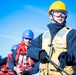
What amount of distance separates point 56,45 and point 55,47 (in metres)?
0.04

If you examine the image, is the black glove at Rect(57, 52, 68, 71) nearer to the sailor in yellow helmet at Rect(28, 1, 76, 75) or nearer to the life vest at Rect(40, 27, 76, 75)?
the sailor in yellow helmet at Rect(28, 1, 76, 75)

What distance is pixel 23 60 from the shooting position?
42.8ft

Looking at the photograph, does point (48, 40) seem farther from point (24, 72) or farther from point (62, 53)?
point (24, 72)

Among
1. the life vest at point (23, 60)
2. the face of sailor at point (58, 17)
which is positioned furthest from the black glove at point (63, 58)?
the life vest at point (23, 60)

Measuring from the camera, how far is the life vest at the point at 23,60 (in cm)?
1304

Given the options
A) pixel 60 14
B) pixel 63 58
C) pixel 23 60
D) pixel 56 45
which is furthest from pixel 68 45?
pixel 23 60

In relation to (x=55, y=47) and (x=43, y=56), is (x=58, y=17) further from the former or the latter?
(x=43, y=56)

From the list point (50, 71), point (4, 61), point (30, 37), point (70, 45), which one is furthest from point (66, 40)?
point (4, 61)

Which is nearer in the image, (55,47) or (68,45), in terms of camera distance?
(68,45)

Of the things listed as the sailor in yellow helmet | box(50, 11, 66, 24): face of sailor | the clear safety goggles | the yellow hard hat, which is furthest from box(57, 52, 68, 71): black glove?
the yellow hard hat

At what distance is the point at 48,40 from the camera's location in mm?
7770

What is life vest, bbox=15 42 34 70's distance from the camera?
13045 millimetres

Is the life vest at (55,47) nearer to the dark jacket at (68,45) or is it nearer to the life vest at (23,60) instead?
the dark jacket at (68,45)

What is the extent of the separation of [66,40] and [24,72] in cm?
527
